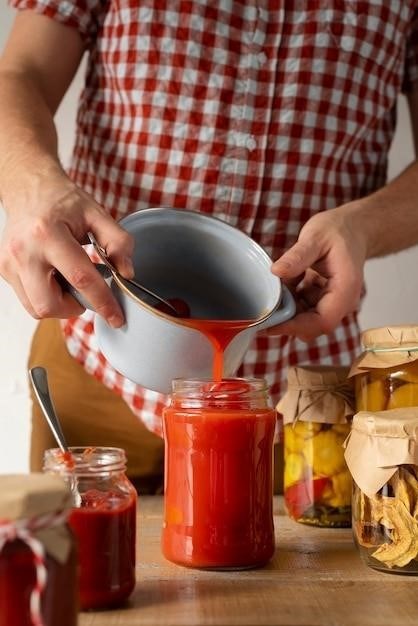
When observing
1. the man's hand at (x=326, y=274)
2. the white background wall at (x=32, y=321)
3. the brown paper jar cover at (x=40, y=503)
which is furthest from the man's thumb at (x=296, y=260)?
the white background wall at (x=32, y=321)

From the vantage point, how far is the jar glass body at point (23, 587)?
0.54m

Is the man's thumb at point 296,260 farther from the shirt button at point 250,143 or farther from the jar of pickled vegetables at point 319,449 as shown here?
the shirt button at point 250,143

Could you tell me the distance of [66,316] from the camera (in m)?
0.88

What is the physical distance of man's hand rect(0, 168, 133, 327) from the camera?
827 millimetres

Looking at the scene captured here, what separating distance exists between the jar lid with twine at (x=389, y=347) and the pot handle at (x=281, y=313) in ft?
0.30

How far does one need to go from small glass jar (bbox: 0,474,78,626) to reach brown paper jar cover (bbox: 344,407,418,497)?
33cm

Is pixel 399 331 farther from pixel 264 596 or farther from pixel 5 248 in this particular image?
pixel 5 248

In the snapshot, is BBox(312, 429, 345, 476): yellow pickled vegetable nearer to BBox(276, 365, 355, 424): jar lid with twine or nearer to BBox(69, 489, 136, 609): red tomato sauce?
BBox(276, 365, 355, 424): jar lid with twine

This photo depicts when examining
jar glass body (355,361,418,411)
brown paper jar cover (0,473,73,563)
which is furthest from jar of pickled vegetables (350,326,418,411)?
brown paper jar cover (0,473,73,563)

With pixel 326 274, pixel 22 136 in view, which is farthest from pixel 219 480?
pixel 22 136

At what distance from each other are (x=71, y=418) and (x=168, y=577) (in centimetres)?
64

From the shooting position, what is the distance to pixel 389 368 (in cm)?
91

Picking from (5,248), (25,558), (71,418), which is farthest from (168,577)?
(71,418)

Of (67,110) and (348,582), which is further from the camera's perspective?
(67,110)
